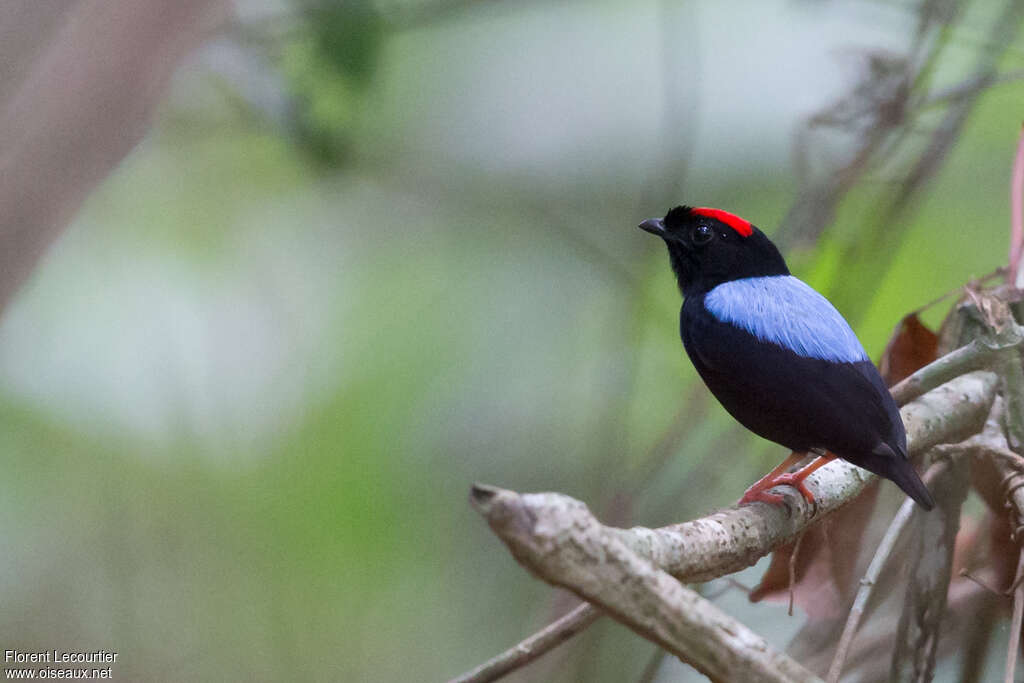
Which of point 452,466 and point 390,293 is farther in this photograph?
point 390,293

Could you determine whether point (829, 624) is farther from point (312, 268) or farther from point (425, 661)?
point (312, 268)

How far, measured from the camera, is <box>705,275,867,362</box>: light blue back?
2658 mm

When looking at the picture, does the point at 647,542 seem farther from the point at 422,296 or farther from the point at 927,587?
the point at 422,296

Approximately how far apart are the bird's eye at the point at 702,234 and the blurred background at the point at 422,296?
0.56 meters

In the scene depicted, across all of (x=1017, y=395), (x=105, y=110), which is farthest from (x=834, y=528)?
(x=105, y=110)

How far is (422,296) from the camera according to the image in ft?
19.3

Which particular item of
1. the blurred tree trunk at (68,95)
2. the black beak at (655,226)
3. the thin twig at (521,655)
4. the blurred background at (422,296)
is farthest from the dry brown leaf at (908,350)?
the blurred tree trunk at (68,95)

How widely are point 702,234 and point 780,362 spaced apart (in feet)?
2.20

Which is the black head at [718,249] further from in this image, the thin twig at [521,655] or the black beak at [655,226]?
the thin twig at [521,655]

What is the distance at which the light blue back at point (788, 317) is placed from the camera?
266 centimetres

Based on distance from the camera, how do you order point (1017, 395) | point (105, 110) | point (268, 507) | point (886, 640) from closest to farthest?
1. point (105, 110)
2. point (1017, 395)
3. point (886, 640)
4. point (268, 507)

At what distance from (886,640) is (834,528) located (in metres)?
0.36

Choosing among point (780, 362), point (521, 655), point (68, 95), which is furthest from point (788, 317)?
point (68, 95)

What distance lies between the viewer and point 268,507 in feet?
15.8
